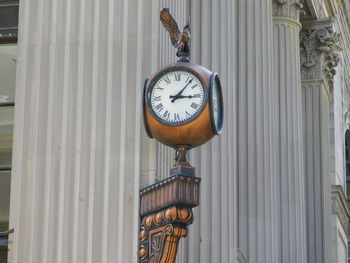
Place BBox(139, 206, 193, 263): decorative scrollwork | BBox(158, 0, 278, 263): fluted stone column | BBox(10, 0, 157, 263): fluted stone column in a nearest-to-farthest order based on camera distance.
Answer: BBox(139, 206, 193, 263): decorative scrollwork → BBox(10, 0, 157, 263): fluted stone column → BBox(158, 0, 278, 263): fluted stone column

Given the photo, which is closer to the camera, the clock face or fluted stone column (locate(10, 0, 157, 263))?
the clock face

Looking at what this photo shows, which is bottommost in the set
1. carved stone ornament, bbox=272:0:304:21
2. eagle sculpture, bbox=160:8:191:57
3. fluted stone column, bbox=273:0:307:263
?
eagle sculpture, bbox=160:8:191:57

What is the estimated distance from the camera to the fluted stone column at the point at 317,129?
32.0 meters

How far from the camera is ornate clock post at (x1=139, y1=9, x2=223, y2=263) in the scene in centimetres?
1087

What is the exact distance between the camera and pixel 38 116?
1335 centimetres

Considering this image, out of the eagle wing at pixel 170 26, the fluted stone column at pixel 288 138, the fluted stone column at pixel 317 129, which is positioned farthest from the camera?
the fluted stone column at pixel 317 129

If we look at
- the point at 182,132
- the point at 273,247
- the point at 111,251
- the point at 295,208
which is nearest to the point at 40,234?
the point at 111,251

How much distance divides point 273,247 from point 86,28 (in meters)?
10.4

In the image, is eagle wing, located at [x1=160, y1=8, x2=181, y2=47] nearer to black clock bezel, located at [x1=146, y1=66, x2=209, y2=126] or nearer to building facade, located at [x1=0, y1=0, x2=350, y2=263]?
black clock bezel, located at [x1=146, y1=66, x2=209, y2=126]

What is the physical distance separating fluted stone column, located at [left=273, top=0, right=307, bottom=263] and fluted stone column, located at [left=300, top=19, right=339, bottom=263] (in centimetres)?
487

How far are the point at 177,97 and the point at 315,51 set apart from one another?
907 inches

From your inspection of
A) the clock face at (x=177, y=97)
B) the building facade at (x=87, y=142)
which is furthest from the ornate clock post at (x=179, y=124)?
the building facade at (x=87, y=142)

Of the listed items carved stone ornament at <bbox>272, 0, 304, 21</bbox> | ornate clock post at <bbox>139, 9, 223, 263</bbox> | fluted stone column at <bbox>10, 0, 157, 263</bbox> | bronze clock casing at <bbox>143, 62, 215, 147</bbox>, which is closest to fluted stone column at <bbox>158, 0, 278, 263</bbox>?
carved stone ornament at <bbox>272, 0, 304, 21</bbox>

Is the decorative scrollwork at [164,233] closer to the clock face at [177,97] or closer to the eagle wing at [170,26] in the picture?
the clock face at [177,97]
